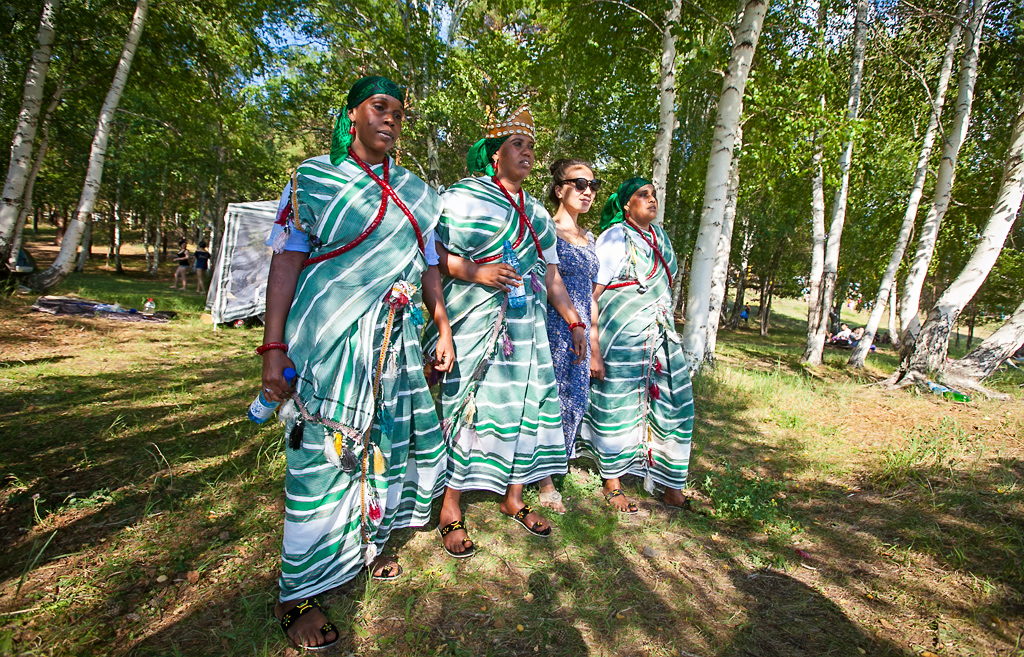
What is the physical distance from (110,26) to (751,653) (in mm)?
12409

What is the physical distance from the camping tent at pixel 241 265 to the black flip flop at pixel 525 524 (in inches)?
321

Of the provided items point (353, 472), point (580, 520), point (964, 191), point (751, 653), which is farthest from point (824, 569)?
point (964, 191)

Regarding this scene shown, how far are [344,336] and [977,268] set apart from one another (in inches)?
284

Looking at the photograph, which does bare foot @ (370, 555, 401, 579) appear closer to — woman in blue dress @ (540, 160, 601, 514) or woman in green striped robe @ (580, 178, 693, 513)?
woman in blue dress @ (540, 160, 601, 514)

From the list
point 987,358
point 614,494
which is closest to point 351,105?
point 614,494

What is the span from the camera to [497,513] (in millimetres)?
2947

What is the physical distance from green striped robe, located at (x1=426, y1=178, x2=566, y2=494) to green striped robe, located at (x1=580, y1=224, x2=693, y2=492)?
553mm

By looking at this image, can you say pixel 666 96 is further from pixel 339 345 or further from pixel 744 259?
pixel 744 259

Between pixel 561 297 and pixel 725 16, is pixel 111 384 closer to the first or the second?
pixel 561 297

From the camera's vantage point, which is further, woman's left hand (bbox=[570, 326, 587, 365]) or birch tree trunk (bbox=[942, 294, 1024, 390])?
birch tree trunk (bbox=[942, 294, 1024, 390])

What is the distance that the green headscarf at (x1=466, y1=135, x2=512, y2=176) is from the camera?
2.70 metres

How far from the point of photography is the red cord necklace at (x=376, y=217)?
1943 millimetres

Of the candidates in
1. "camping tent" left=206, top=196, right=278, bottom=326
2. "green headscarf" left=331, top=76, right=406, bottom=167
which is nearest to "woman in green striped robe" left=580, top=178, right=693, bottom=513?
"green headscarf" left=331, top=76, right=406, bottom=167

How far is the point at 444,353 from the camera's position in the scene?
7.70 ft
